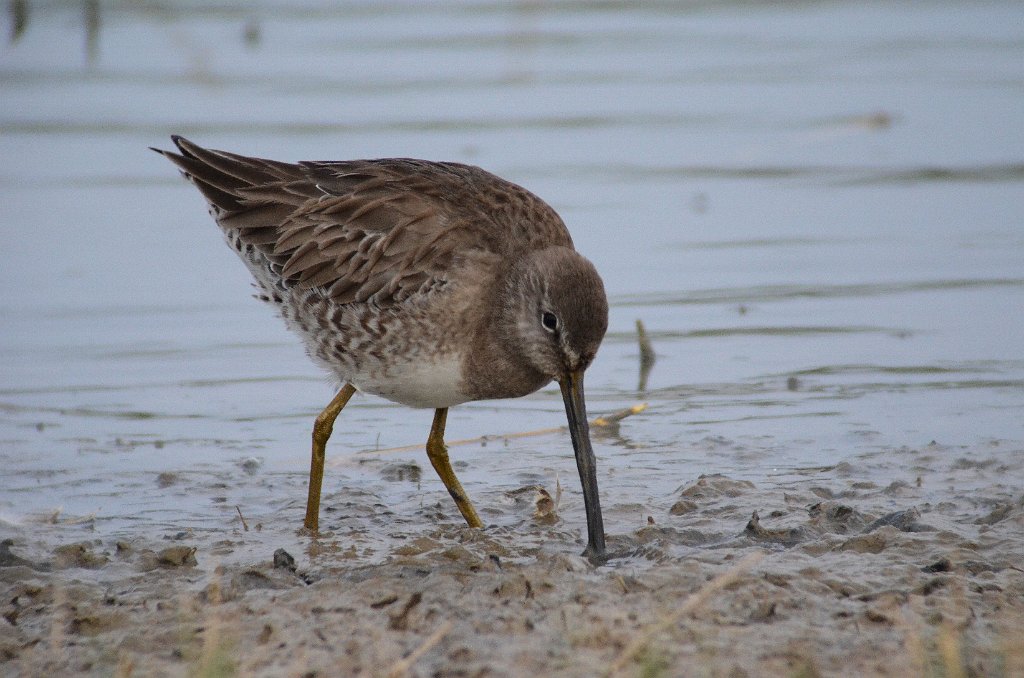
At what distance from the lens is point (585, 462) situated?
17.4 feet

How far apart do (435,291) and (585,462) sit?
0.86 metres

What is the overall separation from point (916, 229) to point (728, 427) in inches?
138

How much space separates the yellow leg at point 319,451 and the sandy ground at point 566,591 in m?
0.10

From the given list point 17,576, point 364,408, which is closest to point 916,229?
point 364,408

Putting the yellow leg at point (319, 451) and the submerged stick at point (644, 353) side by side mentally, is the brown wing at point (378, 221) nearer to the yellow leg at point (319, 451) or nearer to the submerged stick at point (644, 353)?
the yellow leg at point (319, 451)

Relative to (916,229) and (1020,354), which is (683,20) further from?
(1020,354)

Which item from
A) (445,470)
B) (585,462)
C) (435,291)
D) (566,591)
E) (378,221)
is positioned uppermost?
(378,221)

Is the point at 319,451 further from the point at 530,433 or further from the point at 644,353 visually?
the point at 644,353

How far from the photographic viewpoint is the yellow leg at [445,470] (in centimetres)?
563

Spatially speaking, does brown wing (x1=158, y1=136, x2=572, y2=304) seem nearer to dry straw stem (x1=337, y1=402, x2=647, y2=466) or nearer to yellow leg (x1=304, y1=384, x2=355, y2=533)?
yellow leg (x1=304, y1=384, x2=355, y2=533)

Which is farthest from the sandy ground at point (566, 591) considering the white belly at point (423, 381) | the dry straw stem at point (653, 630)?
the white belly at point (423, 381)

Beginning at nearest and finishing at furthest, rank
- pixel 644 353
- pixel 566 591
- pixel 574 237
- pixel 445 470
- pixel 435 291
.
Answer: pixel 566 591
pixel 435 291
pixel 445 470
pixel 644 353
pixel 574 237

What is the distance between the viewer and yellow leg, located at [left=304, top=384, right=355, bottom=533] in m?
5.64

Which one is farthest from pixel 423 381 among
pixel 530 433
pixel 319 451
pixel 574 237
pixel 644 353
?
pixel 574 237
